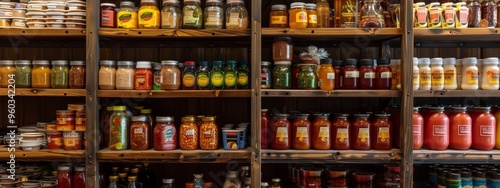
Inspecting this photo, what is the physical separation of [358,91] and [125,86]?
1255mm

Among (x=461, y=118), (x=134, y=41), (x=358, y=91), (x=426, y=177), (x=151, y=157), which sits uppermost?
(x=134, y=41)

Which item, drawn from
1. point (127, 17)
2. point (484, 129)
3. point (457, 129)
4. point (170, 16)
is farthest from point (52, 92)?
point (484, 129)

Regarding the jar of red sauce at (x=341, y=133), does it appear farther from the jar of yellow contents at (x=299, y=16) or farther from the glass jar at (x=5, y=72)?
the glass jar at (x=5, y=72)

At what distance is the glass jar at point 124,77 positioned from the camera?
7.54ft

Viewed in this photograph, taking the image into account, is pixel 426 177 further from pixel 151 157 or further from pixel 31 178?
pixel 31 178

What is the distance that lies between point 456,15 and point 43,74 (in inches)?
89.1

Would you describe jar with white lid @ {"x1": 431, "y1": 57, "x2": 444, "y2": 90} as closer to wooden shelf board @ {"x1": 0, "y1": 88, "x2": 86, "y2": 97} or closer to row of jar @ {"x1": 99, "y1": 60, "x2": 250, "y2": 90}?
row of jar @ {"x1": 99, "y1": 60, "x2": 250, "y2": 90}

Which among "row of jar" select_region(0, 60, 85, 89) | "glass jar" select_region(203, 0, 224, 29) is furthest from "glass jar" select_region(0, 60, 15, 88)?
"glass jar" select_region(203, 0, 224, 29)

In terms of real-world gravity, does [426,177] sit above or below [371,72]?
below

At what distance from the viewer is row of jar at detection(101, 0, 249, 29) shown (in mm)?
2287

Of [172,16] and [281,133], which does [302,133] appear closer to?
[281,133]

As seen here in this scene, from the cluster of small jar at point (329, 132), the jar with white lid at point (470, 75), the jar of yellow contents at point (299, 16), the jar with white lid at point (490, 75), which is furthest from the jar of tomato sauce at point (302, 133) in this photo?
the jar with white lid at point (490, 75)

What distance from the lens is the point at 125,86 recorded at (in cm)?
230

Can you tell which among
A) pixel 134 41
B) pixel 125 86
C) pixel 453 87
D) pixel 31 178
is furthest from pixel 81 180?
pixel 453 87
